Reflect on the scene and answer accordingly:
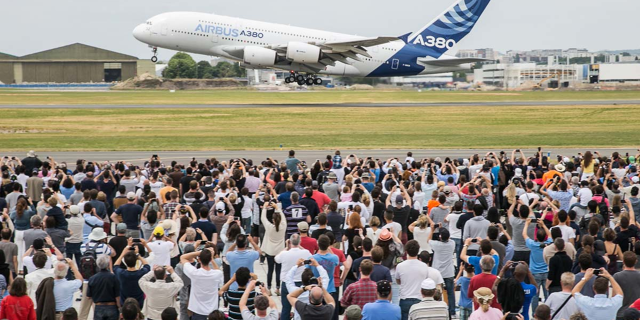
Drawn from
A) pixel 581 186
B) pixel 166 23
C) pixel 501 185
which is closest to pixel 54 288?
pixel 581 186

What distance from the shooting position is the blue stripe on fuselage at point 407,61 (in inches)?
2373

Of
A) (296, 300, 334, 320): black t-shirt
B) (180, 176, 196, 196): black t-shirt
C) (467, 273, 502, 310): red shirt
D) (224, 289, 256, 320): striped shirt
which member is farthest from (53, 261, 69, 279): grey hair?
(180, 176, 196, 196): black t-shirt

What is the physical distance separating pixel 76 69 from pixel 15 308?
5951 inches

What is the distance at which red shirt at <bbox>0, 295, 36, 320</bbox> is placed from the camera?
9211 mm

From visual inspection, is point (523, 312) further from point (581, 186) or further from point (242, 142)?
point (242, 142)

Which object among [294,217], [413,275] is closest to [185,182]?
[294,217]

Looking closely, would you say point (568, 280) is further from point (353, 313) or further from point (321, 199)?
point (321, 199)

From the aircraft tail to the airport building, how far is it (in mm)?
100344

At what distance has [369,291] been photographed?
9.65m

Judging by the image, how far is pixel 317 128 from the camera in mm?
46469

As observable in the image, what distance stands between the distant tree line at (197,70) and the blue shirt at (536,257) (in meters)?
121

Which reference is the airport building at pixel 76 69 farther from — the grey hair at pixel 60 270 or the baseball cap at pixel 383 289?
the baseball cap at pixel 383 289

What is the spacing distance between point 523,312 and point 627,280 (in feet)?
4.80

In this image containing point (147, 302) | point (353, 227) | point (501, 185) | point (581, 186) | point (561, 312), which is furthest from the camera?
point (501, 185)
